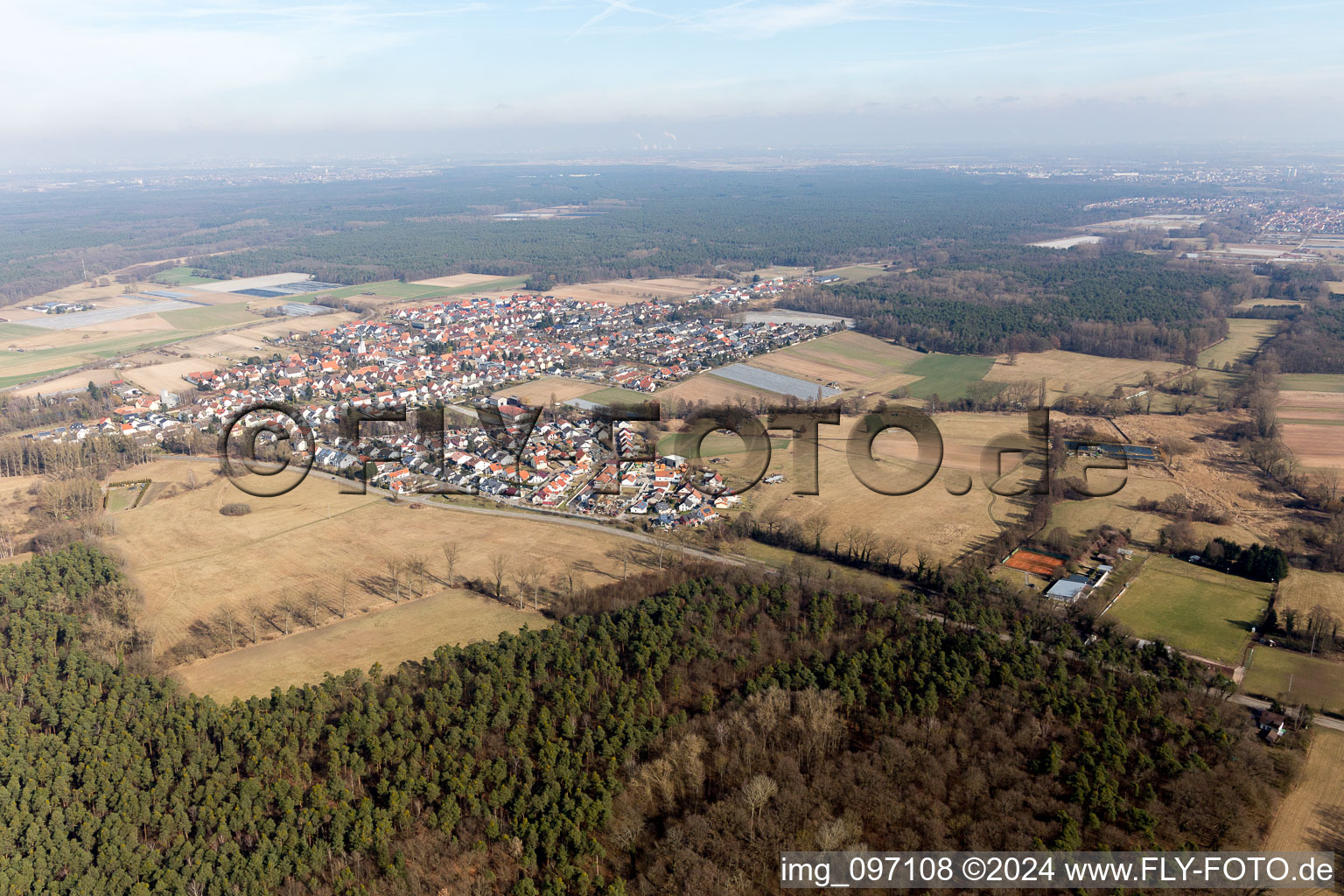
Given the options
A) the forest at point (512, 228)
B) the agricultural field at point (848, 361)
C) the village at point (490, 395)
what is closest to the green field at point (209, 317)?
the village at point (490, 395)

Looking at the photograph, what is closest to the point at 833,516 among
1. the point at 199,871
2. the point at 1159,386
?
the point at 199,871

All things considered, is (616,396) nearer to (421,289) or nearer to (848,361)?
(848,361)

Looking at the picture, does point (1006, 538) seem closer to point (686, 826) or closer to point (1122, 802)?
point (1122, 802)

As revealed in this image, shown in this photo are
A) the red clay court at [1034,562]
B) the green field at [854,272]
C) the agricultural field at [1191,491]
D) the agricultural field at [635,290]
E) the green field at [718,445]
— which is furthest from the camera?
the green field at [854,272]

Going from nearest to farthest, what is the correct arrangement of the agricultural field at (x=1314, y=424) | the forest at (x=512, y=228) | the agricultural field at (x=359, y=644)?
the agricultural field at (x=359, y=644) < the agricultural field at (x=1314, y=424) < the forest at (x=512, y=228)

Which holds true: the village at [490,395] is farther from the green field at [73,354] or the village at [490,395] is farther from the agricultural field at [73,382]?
the green field at [73,354]

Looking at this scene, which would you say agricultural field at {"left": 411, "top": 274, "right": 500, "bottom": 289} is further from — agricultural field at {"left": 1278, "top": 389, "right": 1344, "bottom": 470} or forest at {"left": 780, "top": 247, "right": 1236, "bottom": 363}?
agricultural field at {"left": 1278, "top": 389, "right": 1344, "bottom": 470}

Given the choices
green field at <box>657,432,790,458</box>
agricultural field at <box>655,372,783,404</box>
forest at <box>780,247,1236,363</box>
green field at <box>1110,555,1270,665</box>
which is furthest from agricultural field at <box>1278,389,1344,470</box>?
agricultural field at <box>655,372,783,404</box>
